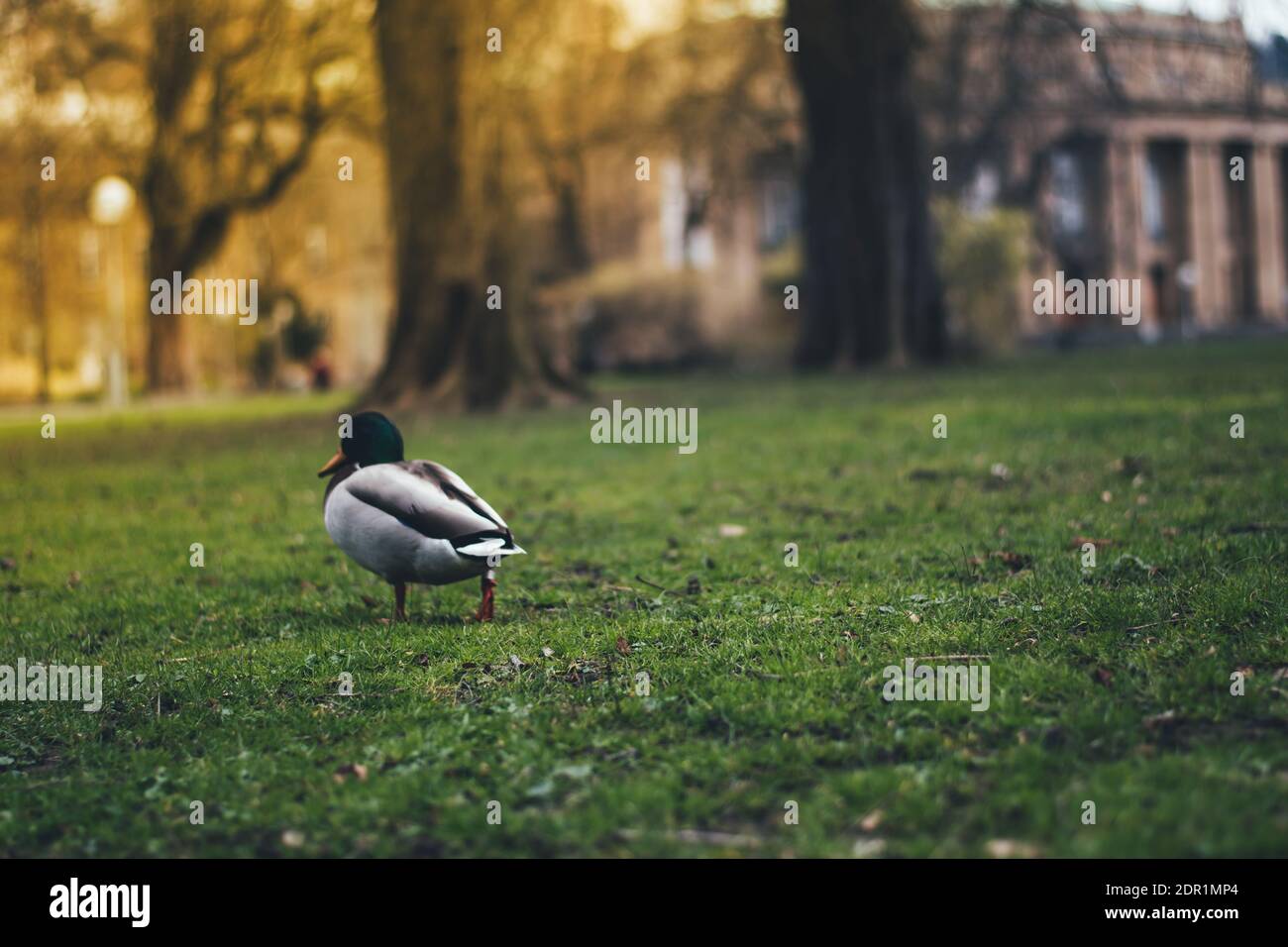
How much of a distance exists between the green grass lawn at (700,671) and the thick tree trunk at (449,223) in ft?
29.8

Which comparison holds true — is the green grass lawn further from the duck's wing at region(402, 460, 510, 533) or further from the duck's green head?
the duck's green head

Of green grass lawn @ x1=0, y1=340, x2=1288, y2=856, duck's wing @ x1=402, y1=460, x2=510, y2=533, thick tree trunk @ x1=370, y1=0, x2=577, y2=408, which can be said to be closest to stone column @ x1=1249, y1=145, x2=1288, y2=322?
thick tree trunk @ x1=370, y1=0, x2=577, y2=408

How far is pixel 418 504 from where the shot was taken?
582 cm

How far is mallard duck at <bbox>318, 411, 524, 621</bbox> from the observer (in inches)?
227

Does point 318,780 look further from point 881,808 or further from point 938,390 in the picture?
point 938,390

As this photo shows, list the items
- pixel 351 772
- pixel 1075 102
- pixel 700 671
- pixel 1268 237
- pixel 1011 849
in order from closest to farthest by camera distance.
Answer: pixel 1011 849 → pixel 351 772 → pixel 700 671 → pixel 1075 102 → pixel 1268 237

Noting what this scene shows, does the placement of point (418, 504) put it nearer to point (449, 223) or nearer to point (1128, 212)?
point (449, 223)

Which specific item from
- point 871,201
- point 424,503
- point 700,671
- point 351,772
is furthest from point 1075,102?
point 351,772

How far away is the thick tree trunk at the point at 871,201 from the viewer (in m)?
24.9

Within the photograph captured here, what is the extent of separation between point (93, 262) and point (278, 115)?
27436 mm

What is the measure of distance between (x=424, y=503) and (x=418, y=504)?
0.09ft

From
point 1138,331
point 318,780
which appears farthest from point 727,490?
point 1138,331

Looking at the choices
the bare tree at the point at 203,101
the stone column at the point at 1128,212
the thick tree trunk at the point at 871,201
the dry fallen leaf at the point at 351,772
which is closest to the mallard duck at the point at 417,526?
the dry fallen leaf at the point at 351,772
